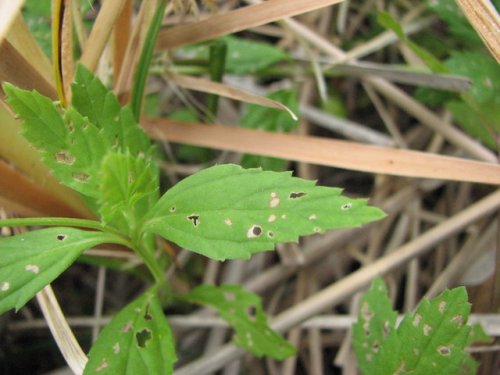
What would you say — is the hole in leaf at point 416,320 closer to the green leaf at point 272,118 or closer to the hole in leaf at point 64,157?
the green leaf at point 272,118

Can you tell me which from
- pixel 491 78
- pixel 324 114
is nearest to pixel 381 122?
pixel 324 114

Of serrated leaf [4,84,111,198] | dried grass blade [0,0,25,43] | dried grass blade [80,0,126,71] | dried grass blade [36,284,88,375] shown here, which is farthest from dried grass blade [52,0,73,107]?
dried grass blade [36,284,88,375]

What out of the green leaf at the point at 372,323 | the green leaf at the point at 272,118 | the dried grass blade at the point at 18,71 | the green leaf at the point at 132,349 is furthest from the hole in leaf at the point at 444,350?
the dried grass blade at the point at 18,71

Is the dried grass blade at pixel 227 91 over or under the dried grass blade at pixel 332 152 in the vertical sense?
over

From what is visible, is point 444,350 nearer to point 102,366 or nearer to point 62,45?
point 102,366

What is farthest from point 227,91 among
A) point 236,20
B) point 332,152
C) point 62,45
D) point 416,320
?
point 416,320

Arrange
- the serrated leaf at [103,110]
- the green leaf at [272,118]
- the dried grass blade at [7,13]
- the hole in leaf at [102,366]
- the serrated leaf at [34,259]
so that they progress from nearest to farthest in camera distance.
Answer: the dried grass blade at [7,13]
the serrated leaf at [34,259]
the hole in leaf at [102,366]
the serrated leaf at [103,110]
the green leaf at [272,118]

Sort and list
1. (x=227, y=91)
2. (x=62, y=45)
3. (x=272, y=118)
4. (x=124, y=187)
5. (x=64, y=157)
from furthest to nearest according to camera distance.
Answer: (x=272, y=118)
(x=227, y=91)
(x=62, y=45)
(x=64, y=157)
(x=124, y=187)
